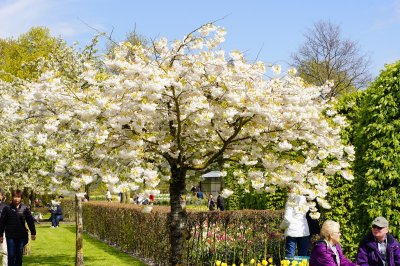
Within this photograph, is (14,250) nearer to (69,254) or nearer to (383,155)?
(69,254)

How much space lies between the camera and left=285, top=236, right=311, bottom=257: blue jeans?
36.5ft

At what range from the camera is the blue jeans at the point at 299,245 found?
36.5 feet

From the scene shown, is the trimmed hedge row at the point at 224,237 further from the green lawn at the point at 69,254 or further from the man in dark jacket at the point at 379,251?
the man in dark jacket at the point at 379,251

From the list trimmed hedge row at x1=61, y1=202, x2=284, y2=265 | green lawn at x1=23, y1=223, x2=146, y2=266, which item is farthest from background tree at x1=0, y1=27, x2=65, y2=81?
trimmed hedge row at x1=61, y1=202, x2=284, y2=265

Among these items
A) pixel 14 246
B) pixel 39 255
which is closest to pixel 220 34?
pixel 14 246

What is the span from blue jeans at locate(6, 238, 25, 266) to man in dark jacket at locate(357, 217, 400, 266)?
6.10 meters

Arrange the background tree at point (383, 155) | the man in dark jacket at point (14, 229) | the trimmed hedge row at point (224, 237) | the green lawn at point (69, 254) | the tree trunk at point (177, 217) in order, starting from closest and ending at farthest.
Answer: the tree trunk at point (177, 217), the background tree at point (383, 155), the man in dark jacket at point (14, 229), the trimmed hedge row at point (224, 237), the green lawn at point (69, 254)

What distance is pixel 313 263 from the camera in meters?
6.50

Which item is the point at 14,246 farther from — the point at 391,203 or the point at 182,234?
the point at 391,203

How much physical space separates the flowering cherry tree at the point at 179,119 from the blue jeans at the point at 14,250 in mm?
2290

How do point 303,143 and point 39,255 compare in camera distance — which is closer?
point 303,143

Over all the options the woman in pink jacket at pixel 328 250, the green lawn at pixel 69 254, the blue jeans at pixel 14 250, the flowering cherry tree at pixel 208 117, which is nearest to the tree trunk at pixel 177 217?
the flowering cherry tree at pixel 208 117

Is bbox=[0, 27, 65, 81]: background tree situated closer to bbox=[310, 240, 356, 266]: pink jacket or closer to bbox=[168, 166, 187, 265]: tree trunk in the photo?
bbox=[168, 166, 187, 265]: tree trunk

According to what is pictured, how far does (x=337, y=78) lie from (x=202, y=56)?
3374 centimetres
